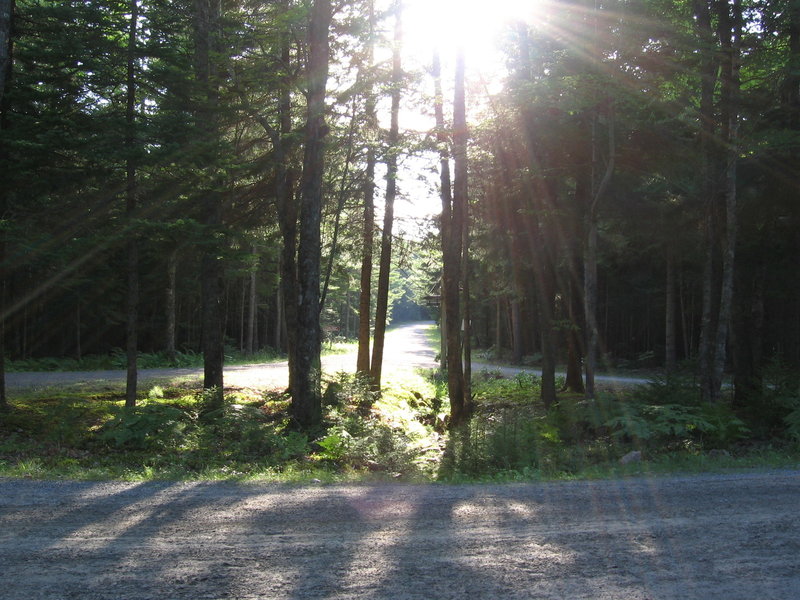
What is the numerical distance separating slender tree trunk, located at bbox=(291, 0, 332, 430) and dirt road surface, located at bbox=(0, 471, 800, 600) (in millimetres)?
Result: 6556

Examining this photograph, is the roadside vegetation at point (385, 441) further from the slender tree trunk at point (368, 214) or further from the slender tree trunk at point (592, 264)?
the slender tree trunk at point (368, 214)

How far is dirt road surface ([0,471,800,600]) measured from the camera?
3779 mm

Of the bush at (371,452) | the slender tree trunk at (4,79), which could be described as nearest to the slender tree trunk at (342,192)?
the bush at (371,452)

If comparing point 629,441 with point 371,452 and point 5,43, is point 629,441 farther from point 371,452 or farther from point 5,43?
point 5,43

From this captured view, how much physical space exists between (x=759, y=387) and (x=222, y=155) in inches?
488

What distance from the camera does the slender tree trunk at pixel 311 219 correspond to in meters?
12.5

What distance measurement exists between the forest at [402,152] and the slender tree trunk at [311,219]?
0.04 m

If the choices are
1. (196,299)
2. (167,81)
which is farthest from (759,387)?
(196,299)

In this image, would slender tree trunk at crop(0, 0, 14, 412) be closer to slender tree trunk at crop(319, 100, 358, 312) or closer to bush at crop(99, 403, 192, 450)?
bush at crop(99, 403, 192, 450)

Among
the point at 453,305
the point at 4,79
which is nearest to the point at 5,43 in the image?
the point at 4,79

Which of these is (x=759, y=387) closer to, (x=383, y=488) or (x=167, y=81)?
(x=383, y=488)

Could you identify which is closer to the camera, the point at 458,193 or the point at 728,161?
the point at 728,161

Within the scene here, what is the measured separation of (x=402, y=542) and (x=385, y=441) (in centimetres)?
615

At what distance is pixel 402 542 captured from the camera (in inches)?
177
